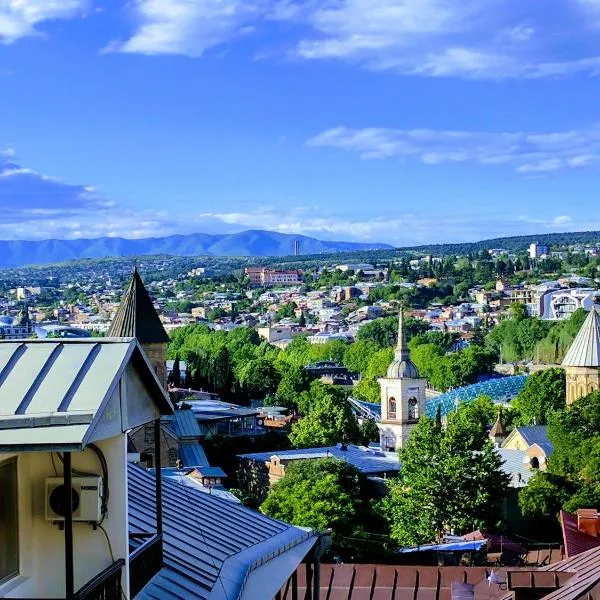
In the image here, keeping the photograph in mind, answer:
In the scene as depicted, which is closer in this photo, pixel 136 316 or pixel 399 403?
pixel 136 316

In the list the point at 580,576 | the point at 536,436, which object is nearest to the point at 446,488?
the point at 536,436

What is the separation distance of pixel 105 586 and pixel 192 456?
2470cm

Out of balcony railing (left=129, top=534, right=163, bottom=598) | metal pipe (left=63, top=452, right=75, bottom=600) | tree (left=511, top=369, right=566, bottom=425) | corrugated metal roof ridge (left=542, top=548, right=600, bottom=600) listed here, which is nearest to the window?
metal pipe (left=63, top=452, right=75, bottom=600)

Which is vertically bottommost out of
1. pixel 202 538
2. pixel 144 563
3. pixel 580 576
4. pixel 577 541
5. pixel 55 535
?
pixel 577 541

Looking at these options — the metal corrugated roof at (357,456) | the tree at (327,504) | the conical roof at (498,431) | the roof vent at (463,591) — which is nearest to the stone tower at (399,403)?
the metal corrugated roof at (357,456)

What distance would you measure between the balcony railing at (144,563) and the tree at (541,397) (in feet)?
124

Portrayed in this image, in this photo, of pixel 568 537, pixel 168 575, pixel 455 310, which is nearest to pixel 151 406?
pixel 168 575

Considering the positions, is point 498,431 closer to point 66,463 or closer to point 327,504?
point 327,504

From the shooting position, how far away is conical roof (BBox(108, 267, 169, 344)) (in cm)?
2527

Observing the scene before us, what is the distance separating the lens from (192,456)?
28.4 m

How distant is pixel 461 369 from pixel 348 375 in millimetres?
13963

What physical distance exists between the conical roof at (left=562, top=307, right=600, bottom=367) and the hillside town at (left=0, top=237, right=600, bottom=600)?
0.21 feet

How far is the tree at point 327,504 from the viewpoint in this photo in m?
20.8

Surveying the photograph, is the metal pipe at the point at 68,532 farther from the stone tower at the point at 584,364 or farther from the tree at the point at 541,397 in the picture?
the tree at the point at 541,397
